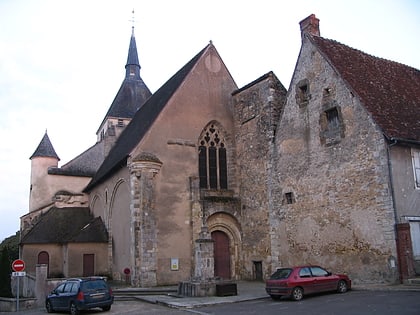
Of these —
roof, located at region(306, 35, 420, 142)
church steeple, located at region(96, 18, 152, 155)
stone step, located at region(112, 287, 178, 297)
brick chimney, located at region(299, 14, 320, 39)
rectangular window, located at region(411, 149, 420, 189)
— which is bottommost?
stone step, located at region(112, 287, 178, 297)

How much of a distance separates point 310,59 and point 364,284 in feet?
31.3

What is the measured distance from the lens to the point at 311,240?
746 inches

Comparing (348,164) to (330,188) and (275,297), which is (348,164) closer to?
(330,188)

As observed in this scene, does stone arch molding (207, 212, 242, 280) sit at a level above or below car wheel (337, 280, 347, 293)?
above

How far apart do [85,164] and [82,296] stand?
70.3 feet

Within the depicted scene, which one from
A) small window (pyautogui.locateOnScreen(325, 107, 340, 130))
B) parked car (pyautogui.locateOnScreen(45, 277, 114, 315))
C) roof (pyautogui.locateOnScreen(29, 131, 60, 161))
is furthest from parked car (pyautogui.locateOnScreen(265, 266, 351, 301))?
roof (pyautogui.locateOnScreen(29, 131, 60, 161))

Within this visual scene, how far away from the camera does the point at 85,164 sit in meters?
34.2

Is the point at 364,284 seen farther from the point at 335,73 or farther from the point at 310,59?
the point at 310,59

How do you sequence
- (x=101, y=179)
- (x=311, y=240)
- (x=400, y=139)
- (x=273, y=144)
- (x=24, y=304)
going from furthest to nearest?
(x=101, y=179)
(x=273, y=144)
(x=311, y=240)
(x=24, y=304)
(x=400, y=139)

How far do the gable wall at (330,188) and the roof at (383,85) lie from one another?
37 cm

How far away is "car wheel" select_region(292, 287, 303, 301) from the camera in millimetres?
14289

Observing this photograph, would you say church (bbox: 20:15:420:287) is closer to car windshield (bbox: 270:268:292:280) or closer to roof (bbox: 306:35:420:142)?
roof (bbox: 306:35:420:142)

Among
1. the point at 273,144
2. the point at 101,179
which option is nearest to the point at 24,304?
the point at 101,179

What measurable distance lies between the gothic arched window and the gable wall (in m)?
3.57
